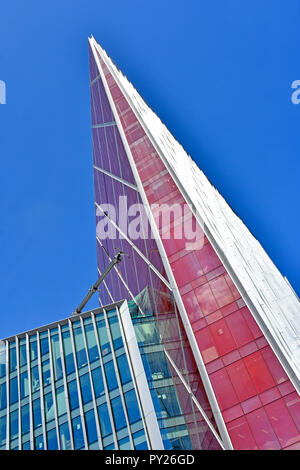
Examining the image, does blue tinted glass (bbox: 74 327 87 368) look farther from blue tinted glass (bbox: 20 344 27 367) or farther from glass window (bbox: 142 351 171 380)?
glass window (bbox: 142 351 171 380)

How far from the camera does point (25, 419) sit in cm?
3834

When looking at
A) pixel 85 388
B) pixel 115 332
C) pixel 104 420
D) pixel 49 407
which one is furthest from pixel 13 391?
pixel 104 420

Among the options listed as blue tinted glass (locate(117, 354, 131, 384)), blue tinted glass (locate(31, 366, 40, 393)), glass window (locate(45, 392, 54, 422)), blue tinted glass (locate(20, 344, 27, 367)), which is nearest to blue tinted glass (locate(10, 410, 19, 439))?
blue tinted glass (locate(31, 366, 40, 393))

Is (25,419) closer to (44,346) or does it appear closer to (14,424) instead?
(14,424)

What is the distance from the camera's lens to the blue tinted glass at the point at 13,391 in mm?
40500

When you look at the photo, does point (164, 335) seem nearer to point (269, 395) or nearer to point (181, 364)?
point (181, 364)

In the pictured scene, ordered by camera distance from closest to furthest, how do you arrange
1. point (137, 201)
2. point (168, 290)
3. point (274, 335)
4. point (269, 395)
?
point (269, 395)
point (274, 335)
point (168, 290)
point (137, 201)

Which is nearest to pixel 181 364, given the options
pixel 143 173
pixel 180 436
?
pixel 180 436

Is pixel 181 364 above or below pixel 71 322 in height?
below

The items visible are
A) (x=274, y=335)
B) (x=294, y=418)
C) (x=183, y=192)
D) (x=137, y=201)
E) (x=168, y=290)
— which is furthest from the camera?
(x=137, y=201)

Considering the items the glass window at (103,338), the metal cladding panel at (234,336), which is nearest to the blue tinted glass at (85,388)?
the glass window at (103,338)

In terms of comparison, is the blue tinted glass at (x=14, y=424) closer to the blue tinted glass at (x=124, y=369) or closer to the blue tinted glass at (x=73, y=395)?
the blue tinted glass at (x=73, y=395)

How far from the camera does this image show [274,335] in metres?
29.9

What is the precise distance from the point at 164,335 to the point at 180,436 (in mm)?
8981
